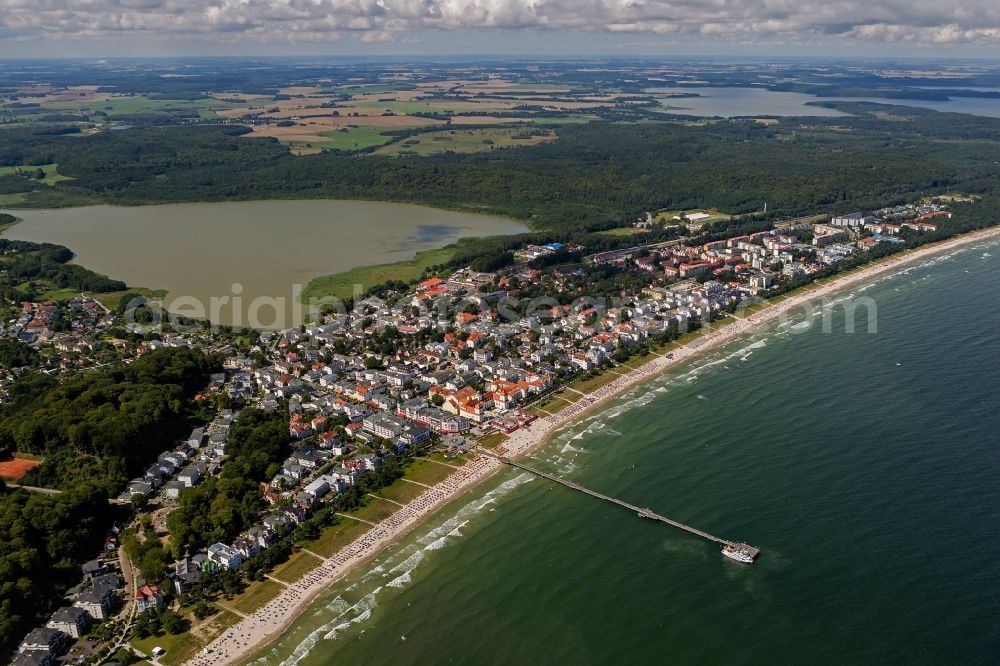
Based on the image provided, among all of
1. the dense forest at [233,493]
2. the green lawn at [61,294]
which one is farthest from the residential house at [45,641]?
the green lawn at [61,294]

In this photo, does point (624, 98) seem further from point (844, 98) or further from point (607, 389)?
point (607, 389)

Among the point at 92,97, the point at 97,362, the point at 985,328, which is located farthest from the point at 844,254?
the point at 92,97

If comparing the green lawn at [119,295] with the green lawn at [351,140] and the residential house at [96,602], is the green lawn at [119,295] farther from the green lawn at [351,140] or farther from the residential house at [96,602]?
the green lawn at [351,140]

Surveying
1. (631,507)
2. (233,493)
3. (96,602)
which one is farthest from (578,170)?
(96,602)

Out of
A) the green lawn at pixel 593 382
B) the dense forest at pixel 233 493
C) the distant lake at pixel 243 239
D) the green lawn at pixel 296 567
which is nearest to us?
the green lawn at pixel 296 567

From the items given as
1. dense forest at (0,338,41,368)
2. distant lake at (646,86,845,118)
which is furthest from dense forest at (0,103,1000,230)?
dense forest at (0,338,41,368)

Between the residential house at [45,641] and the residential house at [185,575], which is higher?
the residential house at [185,575]
